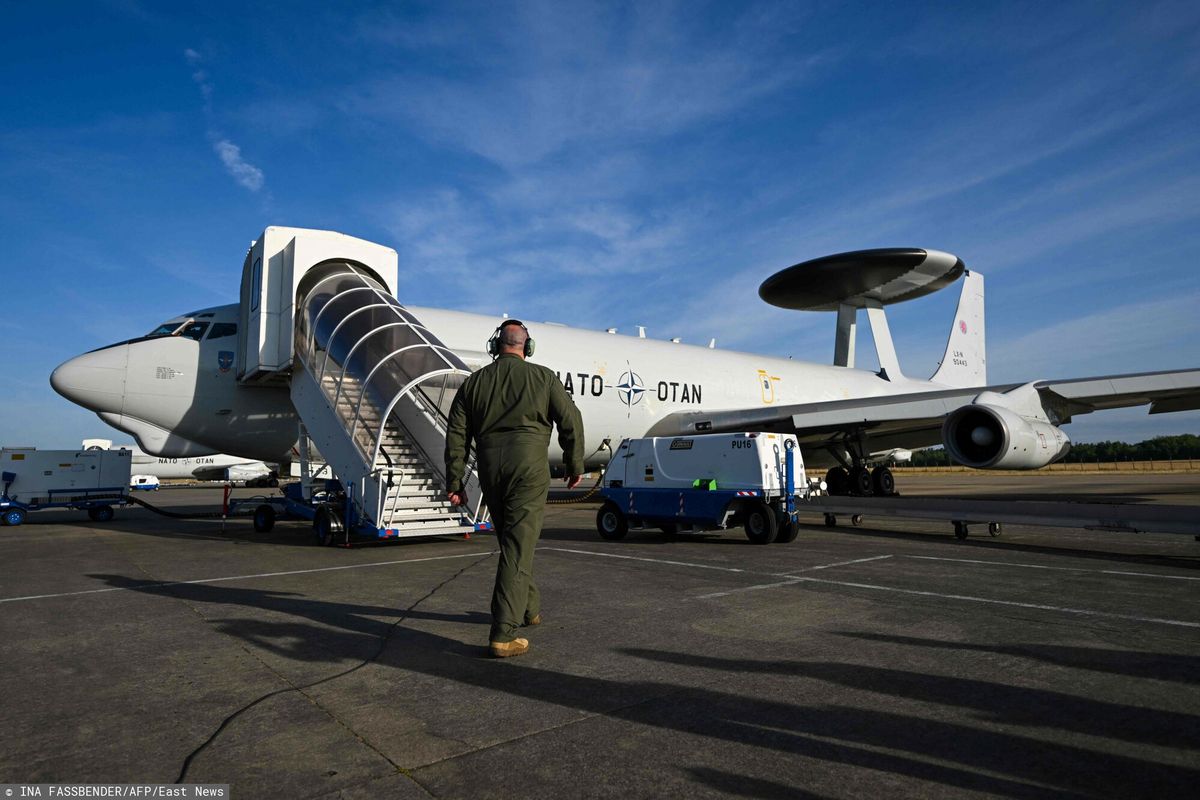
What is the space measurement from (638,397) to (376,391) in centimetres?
817

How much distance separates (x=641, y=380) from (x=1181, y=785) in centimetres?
1661

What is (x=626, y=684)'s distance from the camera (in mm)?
3748

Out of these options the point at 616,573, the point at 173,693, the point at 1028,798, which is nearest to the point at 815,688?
the point at 1028,798

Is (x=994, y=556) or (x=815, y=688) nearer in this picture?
(x=815, y=688)

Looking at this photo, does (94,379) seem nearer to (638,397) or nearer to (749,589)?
(638,397)

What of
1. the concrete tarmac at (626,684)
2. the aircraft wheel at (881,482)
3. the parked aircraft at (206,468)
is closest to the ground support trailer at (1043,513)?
Answer: the concrete tarmac at (626,684)

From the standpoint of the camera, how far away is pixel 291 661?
4.30 m

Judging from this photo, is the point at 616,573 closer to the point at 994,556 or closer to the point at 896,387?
the point at 994,556

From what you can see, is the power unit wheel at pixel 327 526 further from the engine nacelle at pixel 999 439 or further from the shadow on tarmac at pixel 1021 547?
the engine nacelle at pixel 999 439

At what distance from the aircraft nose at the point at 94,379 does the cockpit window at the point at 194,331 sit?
43.5 inches

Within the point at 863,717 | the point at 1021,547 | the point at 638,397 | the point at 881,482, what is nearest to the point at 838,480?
the point at 881,482

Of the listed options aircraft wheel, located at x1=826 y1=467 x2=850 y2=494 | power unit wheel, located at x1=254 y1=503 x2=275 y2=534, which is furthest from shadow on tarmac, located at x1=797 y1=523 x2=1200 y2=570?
power unit wheel, located at x1=254 y1=503 x2=275 y2=534

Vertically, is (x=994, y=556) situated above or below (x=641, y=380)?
below

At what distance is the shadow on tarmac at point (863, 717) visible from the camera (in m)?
2.54
